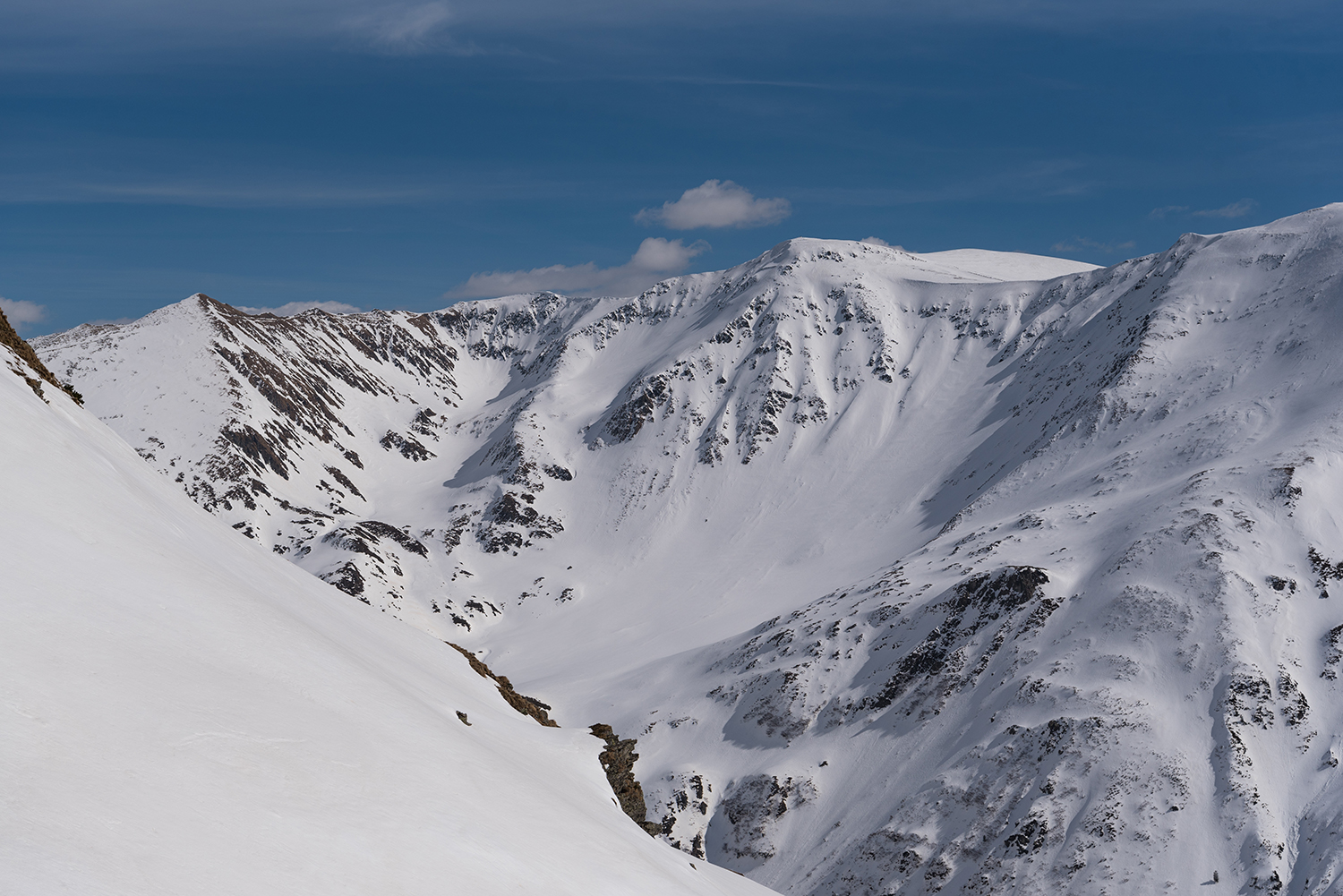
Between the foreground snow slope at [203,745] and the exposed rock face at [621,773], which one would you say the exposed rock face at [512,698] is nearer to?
the exposed rock face at [621,773]

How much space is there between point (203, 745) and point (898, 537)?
356ft

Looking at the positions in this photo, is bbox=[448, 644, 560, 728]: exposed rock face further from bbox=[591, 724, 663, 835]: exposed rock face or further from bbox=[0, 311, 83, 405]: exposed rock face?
bbox=[0, 311, 83, 405]: exposed rock face

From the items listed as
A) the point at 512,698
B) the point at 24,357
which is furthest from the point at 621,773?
the point at 24,357

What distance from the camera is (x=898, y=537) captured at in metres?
112

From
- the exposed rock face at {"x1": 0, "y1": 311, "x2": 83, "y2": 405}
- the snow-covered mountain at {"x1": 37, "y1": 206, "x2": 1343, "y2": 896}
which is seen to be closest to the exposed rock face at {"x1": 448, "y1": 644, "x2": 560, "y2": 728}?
the exposed rock face at {"x1": 0, "y1": 311, "x2": 83, "y2": 405}

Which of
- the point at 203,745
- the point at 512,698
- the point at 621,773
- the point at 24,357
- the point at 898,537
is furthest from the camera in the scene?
the point at 898,537

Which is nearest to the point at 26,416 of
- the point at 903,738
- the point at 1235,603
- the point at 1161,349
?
the point at 903,738

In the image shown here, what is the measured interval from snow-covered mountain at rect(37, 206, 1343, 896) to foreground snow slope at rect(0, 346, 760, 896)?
4087 cm

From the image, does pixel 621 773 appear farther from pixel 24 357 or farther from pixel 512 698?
pixel 24 357

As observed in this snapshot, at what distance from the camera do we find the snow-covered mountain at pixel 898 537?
162ft

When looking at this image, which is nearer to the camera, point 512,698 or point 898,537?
point 512,698

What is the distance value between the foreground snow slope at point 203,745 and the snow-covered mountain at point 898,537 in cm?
Result: 4087

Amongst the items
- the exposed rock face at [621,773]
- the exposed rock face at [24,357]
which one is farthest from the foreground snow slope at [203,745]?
the exposed rock face at [621,773]

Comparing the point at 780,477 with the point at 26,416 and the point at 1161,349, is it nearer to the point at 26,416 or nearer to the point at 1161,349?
the point at 1161,349
